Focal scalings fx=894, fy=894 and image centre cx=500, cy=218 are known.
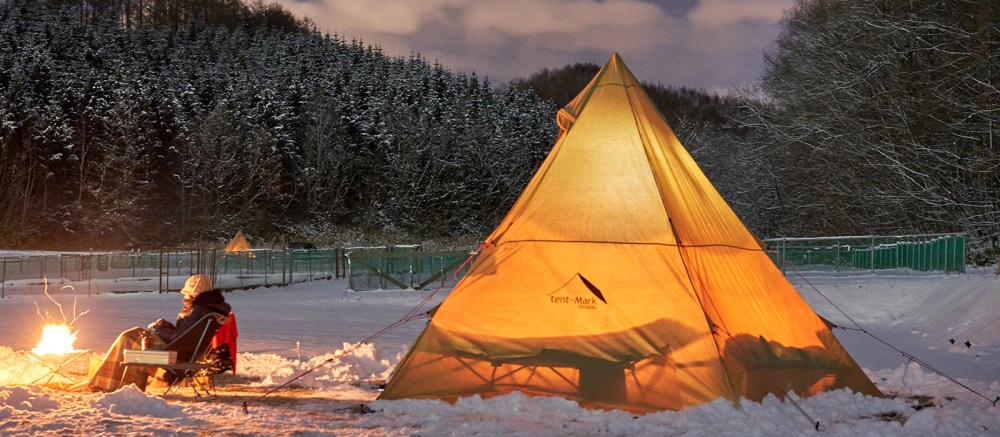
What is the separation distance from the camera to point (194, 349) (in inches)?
327

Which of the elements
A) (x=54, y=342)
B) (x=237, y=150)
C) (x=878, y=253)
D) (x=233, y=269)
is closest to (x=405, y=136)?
(x=237, y=150)

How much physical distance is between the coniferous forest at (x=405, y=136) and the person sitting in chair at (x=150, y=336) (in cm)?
→ 1908

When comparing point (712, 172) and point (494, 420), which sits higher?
point (712, 172)

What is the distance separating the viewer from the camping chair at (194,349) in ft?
26.7

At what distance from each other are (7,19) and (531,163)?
66.1 m

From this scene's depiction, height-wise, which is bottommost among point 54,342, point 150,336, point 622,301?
point 54,342

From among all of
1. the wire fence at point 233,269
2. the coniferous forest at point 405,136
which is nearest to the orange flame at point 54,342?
the wire fence at point 233,269

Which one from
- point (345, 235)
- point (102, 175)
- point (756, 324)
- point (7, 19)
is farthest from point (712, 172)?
point (7, 19)

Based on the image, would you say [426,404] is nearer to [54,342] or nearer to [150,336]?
[150,336]

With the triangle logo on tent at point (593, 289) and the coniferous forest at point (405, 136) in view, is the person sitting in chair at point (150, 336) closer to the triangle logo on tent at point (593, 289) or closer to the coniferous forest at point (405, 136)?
the triangle logo on tent at point (593, 289)

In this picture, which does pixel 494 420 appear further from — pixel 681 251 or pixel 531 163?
pixel 531 163

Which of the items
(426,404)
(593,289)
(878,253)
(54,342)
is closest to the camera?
(426,404)

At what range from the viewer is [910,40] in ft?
86.5

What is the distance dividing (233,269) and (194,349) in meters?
28.3
